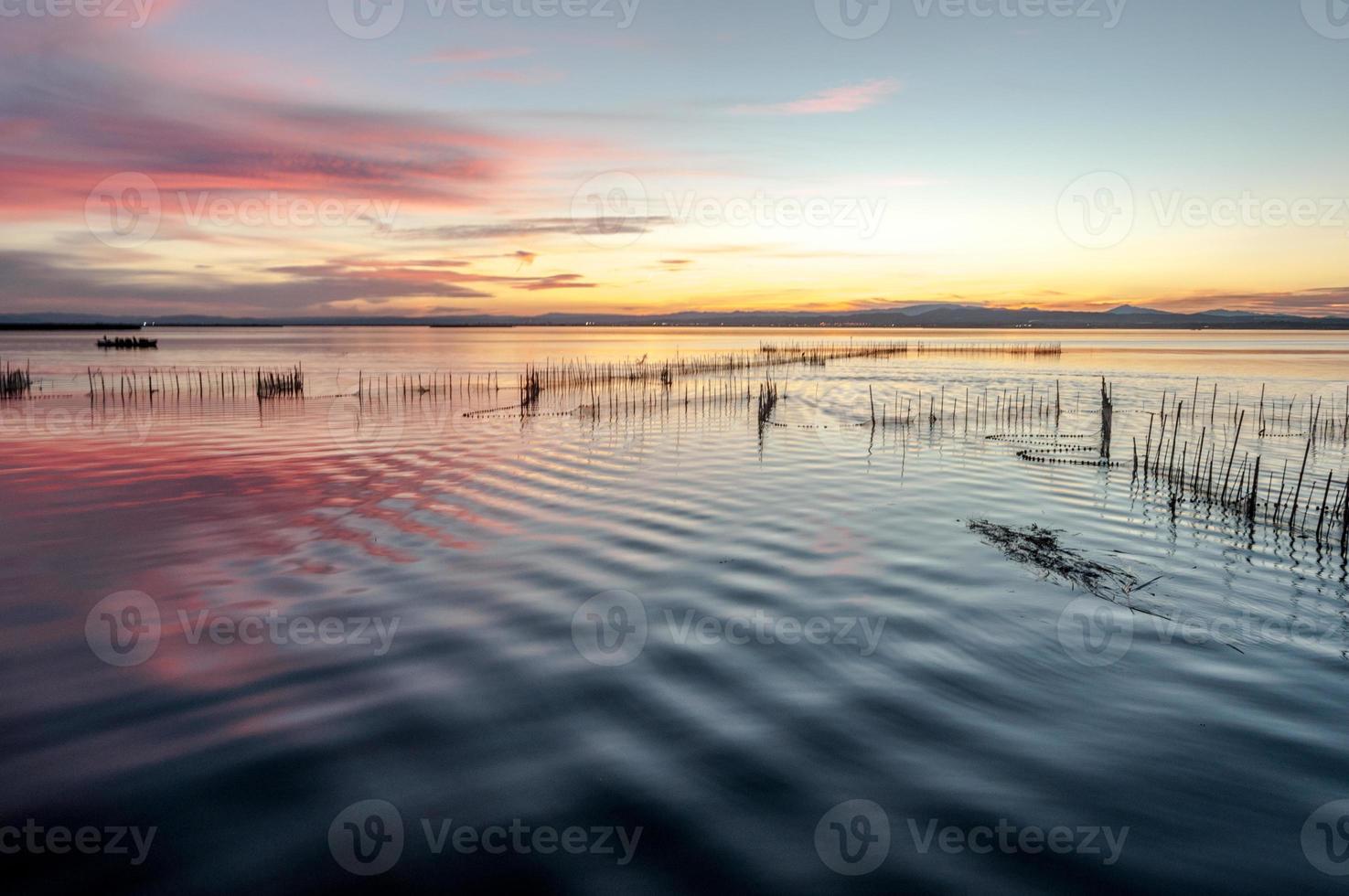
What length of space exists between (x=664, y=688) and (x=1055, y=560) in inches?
274

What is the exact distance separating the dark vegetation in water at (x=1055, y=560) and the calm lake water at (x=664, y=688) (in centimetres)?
24

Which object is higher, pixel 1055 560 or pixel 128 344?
pixel 128 344

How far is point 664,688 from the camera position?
23.6 feet

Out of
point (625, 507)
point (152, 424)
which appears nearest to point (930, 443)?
point (625, 507)

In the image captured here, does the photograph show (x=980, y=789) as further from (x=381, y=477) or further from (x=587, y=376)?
(x=587, y=376)

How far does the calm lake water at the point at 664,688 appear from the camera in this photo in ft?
16.4

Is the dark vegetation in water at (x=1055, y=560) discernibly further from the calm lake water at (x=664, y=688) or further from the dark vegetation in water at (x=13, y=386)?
the dark vegetation in water at (x=13, y=386)

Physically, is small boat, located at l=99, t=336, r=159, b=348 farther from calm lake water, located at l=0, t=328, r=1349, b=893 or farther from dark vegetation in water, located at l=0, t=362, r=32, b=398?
calm lake water, located at l=0, t=328, r=1349, b=893

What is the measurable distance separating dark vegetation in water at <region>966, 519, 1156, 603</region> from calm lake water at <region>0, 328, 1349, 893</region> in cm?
24

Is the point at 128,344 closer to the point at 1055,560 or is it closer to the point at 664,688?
the point at 664,688

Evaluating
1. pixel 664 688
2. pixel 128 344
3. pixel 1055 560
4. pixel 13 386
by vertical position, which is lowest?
pixel 664 688

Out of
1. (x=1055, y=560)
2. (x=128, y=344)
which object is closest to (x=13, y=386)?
(x=1055, y=560)

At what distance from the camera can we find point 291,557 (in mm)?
11211

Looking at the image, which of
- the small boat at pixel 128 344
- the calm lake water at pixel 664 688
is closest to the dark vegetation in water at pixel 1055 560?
the calm lake water at pixel 664 688
